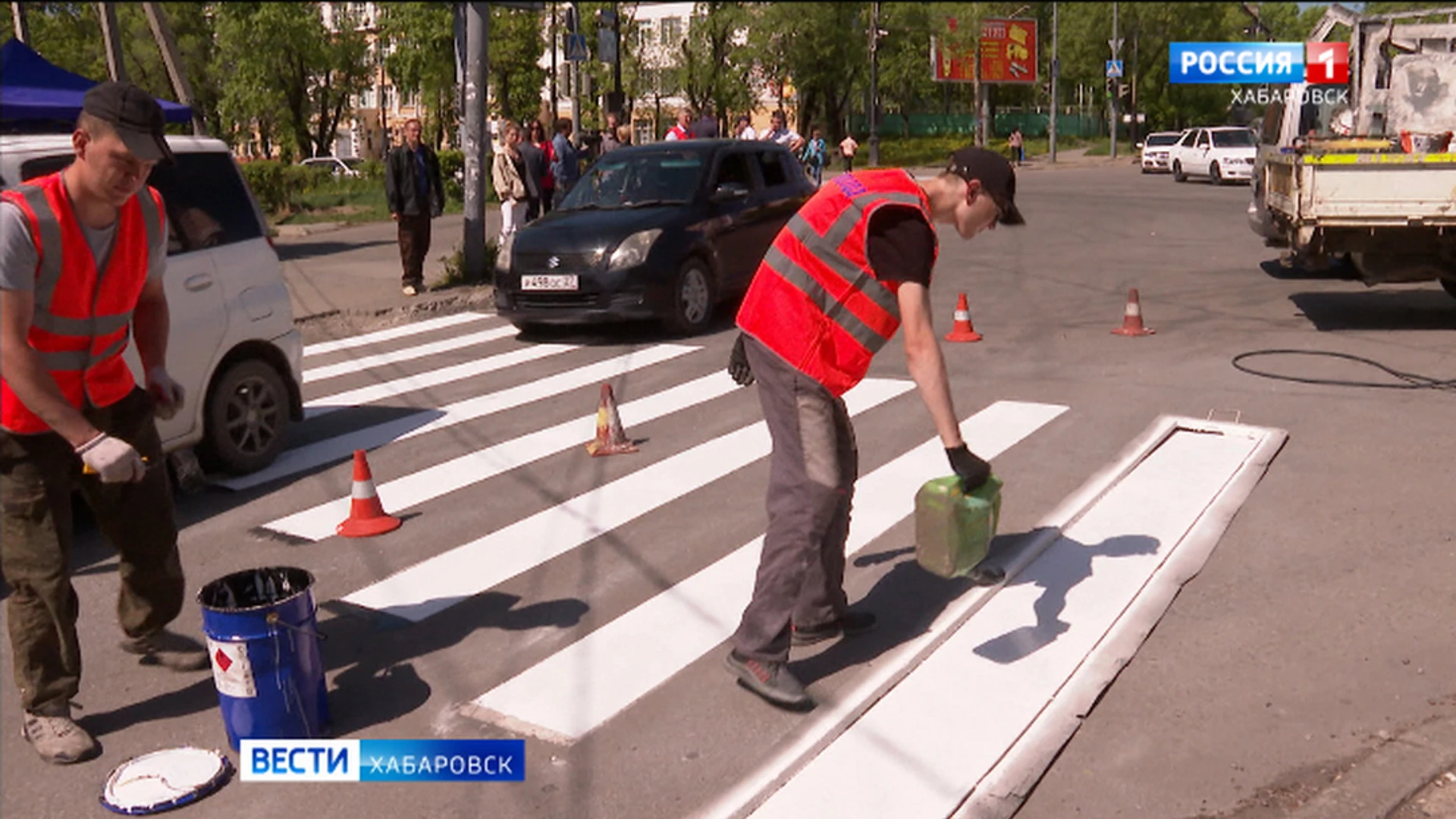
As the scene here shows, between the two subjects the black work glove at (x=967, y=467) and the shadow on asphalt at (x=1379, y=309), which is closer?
the black work glove at (x=967, y=467)

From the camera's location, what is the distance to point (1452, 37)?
43.7ft

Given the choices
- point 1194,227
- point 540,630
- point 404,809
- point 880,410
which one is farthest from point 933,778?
point 1194,227

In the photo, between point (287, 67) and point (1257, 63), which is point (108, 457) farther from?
point (287, 67)

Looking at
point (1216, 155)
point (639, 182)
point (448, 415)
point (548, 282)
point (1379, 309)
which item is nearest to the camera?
point (448, 415)

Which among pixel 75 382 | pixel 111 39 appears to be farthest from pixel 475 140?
pixel 75 382

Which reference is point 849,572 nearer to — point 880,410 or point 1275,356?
point 880,410

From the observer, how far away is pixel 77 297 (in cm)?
405

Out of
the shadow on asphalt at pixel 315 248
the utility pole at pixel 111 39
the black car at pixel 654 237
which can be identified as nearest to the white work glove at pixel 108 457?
the black car at pixel 654 237

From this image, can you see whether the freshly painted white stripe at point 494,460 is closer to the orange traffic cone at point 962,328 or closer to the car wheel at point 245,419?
the car wheel at point 245,419

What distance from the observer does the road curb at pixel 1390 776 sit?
11.8 feet

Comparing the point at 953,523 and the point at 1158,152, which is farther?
the point at 1158,152

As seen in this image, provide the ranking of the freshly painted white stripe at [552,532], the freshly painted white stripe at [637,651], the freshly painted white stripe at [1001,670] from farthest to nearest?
the freshly painted white stripe at [552,532], the freshly painted white stripe at [637,651], the freshly painted white stripe at [1001,670]

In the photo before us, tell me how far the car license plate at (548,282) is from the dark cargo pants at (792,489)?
23.8ft

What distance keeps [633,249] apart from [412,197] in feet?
12.8
